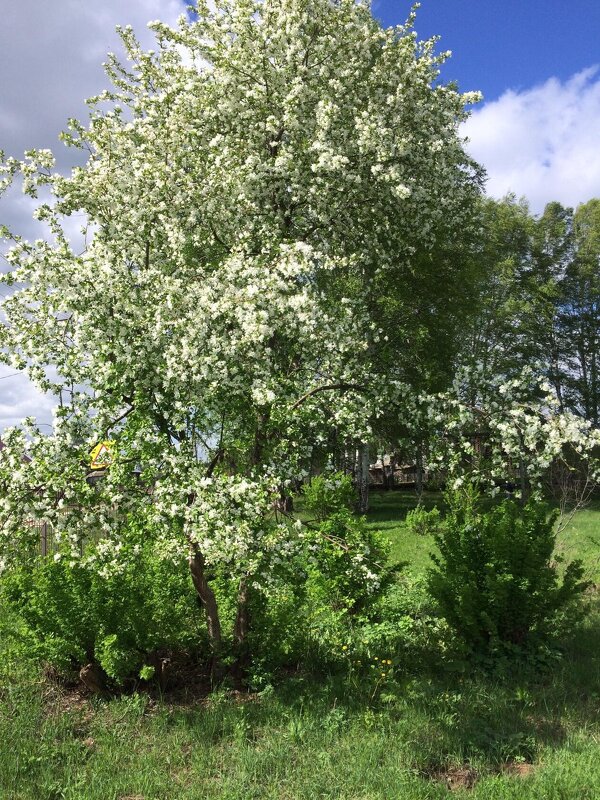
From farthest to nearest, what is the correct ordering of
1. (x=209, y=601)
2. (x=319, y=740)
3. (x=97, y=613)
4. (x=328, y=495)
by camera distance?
(x=328, y=495) → (x=209, y=601) → (x=97, y=613) → (x=319, y=740)

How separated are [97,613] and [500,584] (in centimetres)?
445

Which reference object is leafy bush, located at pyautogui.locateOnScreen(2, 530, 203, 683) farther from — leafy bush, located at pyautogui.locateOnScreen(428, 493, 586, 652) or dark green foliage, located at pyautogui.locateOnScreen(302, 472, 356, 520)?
leafy bush, located at pyautogui.locateOnScreen(428, 493, 586, 652)

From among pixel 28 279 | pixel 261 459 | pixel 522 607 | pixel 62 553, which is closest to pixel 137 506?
pixel 62 553

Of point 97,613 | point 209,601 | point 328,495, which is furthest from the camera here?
point 328,495

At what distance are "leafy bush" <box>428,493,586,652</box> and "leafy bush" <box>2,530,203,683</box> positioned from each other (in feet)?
10.7

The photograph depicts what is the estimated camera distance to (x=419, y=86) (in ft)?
32.2

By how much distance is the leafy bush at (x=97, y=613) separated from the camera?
6.49 metres

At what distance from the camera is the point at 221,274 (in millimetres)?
6770

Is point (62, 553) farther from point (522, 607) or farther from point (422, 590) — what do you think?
point (422, 590)

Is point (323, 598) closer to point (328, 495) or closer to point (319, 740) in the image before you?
point (328, 495)

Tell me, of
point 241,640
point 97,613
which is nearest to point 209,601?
point 241,640

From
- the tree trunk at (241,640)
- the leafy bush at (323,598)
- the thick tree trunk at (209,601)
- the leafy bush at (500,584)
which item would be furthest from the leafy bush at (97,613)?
the leafy bush at (500,584)

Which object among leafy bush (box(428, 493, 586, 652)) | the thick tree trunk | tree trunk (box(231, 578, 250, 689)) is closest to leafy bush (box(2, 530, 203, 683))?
the thick tree trunk

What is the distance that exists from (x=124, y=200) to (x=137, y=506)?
3.52 meters
